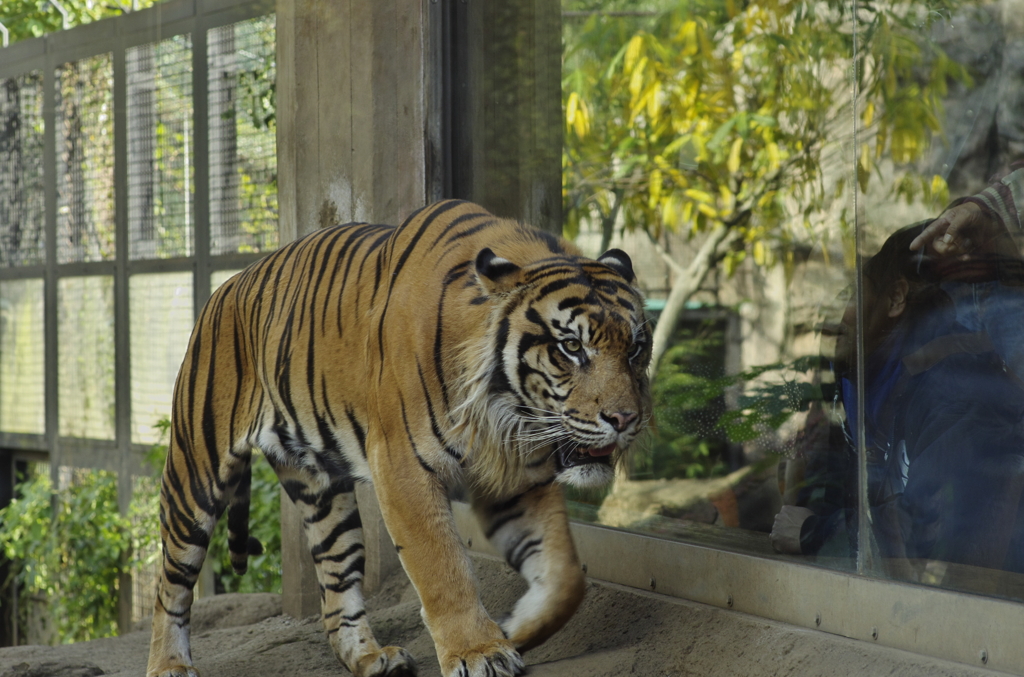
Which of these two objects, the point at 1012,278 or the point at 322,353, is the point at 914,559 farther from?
the point at 322,353

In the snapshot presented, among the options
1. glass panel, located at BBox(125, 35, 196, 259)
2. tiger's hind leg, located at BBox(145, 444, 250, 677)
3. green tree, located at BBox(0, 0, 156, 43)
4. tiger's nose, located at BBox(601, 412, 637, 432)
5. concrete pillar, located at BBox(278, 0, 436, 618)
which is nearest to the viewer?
tiger's nose, located at BBox(601, 412, 637, 432)

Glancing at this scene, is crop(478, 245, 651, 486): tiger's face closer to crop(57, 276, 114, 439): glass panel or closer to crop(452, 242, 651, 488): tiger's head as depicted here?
crop(452, 242, 651, 488): tiger's head

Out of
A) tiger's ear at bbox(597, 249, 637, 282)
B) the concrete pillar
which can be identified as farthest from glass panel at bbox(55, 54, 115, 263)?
tiger's ear at bbox(597, 249, 637, 282)

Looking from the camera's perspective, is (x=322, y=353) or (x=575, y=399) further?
(x=322, y=353)

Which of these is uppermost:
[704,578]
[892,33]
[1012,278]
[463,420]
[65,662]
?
[892,33]

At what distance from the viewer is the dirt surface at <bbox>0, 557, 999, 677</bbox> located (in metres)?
2.62

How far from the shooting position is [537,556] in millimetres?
2785

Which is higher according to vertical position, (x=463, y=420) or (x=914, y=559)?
(x=463, y=420)

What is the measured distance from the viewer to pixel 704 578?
10.3 feet

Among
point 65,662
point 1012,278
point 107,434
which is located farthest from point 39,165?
point 1012,278

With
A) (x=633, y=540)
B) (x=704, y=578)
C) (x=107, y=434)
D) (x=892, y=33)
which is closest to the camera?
(x=704, y=578)

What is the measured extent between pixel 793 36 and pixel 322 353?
3.65 meters

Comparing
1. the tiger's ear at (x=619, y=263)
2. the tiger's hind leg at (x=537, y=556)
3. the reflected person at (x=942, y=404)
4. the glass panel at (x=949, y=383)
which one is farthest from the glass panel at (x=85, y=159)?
the reflected person at (x=942, y=404)

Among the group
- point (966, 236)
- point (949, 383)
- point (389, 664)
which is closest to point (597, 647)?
point (389, 664)
